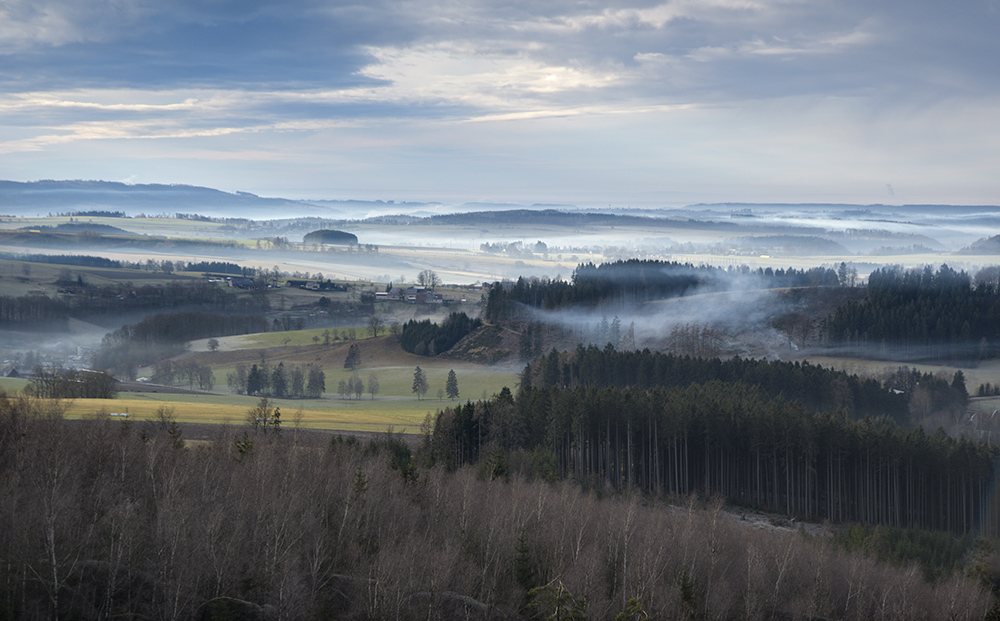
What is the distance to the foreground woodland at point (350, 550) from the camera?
35000 millimetres

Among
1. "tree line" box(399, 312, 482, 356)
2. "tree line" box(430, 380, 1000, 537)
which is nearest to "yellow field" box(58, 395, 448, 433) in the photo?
"tree line" box(430, 380, 1000, 537)

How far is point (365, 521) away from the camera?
152ft

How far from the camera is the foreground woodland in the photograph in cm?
3500

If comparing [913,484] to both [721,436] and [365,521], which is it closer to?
[721,436]

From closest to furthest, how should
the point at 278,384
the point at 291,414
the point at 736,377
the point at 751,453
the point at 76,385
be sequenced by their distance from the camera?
the point at 751,453 → the point at 291,414 → the point at 76,385 → the point at 736,377 → the point at 278,384

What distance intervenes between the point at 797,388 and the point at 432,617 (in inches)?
3744

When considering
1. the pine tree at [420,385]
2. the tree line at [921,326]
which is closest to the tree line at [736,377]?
the pine tree at [420,385]

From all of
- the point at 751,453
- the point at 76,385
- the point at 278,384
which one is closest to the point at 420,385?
the point at 278,384

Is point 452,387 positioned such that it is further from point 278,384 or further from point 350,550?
point 350,550

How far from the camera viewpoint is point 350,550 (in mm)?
41594

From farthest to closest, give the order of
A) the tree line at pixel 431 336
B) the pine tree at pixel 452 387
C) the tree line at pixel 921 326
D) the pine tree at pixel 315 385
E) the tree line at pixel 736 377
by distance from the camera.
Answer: the tree line at pixel 431 336, the tree line at pixel 921 326, the pine tree at pixel 315 385, the pine tree at pixel 452 387, the tree line at pixel 736 377

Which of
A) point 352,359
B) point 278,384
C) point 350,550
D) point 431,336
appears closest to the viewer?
point 350,550

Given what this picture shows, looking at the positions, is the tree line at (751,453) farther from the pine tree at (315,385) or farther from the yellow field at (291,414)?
the pine tree at (315,385)

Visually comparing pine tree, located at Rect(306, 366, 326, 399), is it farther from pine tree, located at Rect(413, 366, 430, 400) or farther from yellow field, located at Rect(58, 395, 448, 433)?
yellow field, located at Rect(58, 395, 448, 433)
